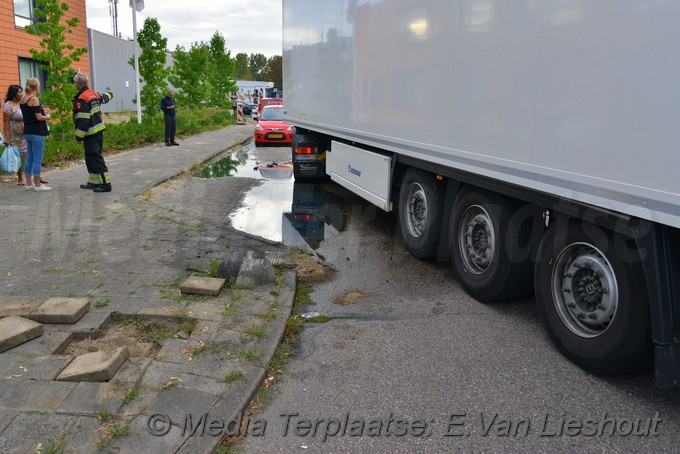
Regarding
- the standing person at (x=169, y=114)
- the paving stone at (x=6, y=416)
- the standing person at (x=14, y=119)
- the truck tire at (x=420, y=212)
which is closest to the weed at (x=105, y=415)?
the paving stone at (x=6, y=416)


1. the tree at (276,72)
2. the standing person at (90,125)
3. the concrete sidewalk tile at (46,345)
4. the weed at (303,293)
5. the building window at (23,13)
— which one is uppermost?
the tree at (276,72)

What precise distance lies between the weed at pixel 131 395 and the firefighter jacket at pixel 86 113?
7.68 m

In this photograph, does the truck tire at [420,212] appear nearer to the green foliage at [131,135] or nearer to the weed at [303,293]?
the weed at [303,293]

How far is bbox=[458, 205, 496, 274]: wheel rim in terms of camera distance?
16.5 feet

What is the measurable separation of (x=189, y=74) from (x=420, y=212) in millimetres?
27965

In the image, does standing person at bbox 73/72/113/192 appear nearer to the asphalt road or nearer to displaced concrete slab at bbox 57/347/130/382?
the asphalt road

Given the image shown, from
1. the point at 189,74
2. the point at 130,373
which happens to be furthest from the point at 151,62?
the point at 130,373

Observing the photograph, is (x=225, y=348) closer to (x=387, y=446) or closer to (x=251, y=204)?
(x=387, y=446)

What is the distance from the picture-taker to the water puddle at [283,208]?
26.6ft

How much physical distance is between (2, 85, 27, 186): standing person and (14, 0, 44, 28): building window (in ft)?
47.9

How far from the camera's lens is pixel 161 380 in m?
3.54

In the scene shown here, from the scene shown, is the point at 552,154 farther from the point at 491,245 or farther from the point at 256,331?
the point at 256,331

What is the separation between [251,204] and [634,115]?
26.0 ft

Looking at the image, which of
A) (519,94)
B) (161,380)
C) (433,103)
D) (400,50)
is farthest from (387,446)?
(400,50)
